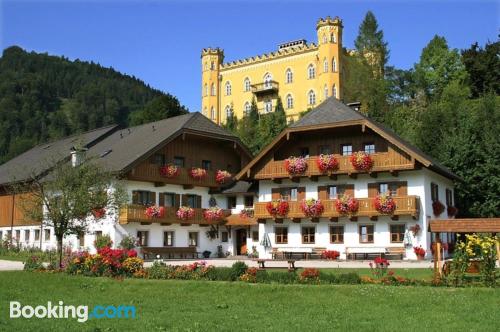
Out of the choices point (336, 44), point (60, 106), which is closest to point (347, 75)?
point (336, 44)

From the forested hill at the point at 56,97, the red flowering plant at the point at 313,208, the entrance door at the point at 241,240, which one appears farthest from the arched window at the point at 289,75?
the red flowering plant at the point at 313,208

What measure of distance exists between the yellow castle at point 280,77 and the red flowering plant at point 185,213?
38.4 meters

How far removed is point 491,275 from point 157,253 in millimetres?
24327

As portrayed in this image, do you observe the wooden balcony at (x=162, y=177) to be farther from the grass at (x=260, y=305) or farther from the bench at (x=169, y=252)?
the grass at (x=260, y=305)

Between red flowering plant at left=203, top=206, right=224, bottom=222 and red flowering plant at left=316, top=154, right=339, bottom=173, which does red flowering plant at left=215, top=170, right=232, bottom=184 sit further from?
red flowering plant at left=316, top=154, right=339, bottom=173

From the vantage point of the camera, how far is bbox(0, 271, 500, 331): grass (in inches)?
481

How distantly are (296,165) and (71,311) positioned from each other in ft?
75.6

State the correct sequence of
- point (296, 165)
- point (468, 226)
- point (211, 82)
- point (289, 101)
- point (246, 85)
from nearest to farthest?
point (468, 226), point (296, 165), point (289, 101), point (246, 85), point (211, 82)

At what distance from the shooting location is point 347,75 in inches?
3014

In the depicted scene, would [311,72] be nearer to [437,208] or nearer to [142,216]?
[437,208]

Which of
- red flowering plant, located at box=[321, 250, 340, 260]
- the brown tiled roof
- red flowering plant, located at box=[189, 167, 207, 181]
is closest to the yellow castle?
red flowering plant, located at box=[189, 167, 207, 181]

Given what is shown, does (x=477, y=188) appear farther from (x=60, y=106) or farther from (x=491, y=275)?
(x=60, y=106)

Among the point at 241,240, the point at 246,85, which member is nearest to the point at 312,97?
the point at 246,85

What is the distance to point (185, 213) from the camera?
128ft
